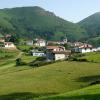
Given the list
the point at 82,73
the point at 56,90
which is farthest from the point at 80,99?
the point at 82,73

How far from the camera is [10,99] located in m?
39.7

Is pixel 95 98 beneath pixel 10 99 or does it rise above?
above

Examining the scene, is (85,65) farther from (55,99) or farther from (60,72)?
(55,99)

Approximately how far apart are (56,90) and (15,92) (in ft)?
17.0

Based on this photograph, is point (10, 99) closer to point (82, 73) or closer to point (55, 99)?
point (55, 99)

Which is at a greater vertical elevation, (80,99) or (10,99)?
(80,99)

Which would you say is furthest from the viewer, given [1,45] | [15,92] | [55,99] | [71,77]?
[1,45]

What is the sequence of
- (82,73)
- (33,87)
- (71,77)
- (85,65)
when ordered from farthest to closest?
(85,65)
(82,73)
(71,77)
(33,87)

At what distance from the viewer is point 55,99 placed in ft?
66.9

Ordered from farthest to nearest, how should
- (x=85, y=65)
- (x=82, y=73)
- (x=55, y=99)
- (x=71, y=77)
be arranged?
(x=85, y=65) < (x=82, y=73) < (x=71, y=77) < (x=55, y=99)

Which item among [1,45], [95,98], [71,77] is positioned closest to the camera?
[95,98]

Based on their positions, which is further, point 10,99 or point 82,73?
point 82,73

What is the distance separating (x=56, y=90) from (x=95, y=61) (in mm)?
34506

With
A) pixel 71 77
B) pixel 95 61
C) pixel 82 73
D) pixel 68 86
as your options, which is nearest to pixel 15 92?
pixel 68 86
